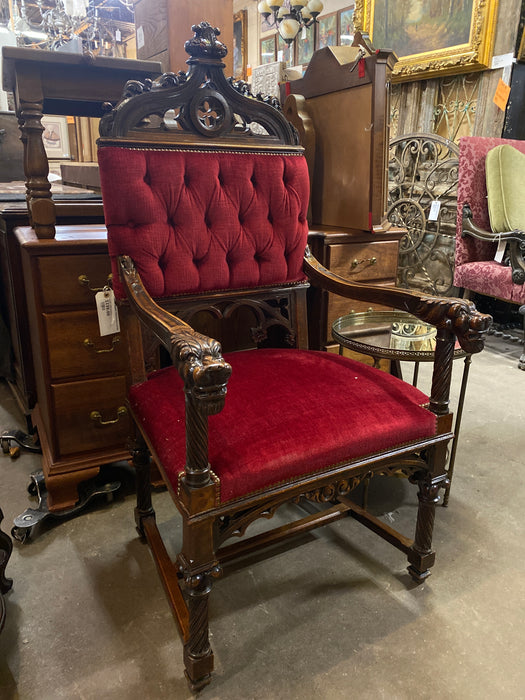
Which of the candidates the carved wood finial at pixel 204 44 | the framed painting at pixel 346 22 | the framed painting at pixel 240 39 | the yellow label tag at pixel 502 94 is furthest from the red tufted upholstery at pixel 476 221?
the framed painting at pixel 240 39

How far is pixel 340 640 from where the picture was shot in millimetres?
1295

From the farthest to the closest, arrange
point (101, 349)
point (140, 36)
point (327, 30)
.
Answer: point (327, 30) < point (140, 36) < point (101, 349)

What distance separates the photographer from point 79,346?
166cm

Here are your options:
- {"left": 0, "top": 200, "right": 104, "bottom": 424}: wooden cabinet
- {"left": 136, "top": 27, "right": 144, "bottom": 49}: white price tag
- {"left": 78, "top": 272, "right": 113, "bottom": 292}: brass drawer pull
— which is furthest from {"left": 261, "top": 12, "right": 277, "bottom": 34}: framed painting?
{"left": 78, "top": 272, "right": 113, "bottom": 292}: brass drawer pull

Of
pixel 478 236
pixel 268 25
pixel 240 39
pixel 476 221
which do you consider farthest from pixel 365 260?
pixel 240 39

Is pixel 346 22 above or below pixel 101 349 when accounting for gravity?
above

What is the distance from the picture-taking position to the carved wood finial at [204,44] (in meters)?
1.38

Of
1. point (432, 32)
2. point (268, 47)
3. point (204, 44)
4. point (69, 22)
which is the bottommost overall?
point (204, 44)

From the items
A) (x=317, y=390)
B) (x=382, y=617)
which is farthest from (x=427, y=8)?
(x=382, y=617)

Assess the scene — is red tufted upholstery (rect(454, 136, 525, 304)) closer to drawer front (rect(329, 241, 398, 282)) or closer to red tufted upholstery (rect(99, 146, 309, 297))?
drawer front (rect(329, 241, 398, 282))

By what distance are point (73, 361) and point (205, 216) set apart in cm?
64

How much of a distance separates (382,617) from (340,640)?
0.46 ft

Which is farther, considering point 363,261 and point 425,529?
point 363,261

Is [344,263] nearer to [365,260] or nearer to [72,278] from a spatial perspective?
[365,260]
